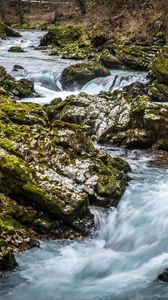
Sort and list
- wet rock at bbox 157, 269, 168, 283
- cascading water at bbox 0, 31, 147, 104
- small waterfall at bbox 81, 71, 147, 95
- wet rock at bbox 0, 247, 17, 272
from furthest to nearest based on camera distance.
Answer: small waterfall at bbox 81, 71, 147, 95 < cascading water at bbox 0, 31, 147, 104 < wet rock at bbox 0, 247, 17, 272 < wet rock at bbox 157, 269, 168, 283

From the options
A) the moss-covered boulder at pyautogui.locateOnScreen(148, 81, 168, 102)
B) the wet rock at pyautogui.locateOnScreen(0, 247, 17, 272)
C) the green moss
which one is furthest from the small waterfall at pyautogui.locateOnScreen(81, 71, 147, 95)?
the wet rock at pyautogui.locateOnScreen(0, 247, 17, 272)

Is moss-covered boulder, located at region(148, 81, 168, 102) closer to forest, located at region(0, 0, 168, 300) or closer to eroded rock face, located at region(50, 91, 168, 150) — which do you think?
eroded rock face, located at region(50, 91, 168, 150)

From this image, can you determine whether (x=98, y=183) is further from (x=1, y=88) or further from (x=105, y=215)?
(x=1, y=88)

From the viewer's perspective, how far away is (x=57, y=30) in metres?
37.2

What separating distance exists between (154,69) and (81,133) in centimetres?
1030

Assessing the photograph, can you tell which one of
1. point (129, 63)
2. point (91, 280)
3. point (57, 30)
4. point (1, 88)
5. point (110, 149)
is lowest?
point (91, 280)

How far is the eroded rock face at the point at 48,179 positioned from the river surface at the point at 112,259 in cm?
32

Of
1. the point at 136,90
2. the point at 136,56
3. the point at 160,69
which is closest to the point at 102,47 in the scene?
the point at 136,56

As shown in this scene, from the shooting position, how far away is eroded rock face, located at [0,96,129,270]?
877cm

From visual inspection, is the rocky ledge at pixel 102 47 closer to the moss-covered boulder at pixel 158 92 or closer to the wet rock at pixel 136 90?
the wet rock at pixel 136 90

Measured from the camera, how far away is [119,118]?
14.6 metres

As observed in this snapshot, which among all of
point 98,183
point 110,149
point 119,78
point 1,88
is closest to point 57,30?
point 119,78

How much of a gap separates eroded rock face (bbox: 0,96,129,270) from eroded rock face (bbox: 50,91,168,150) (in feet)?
8.10

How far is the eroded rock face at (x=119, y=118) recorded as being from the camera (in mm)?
13695
